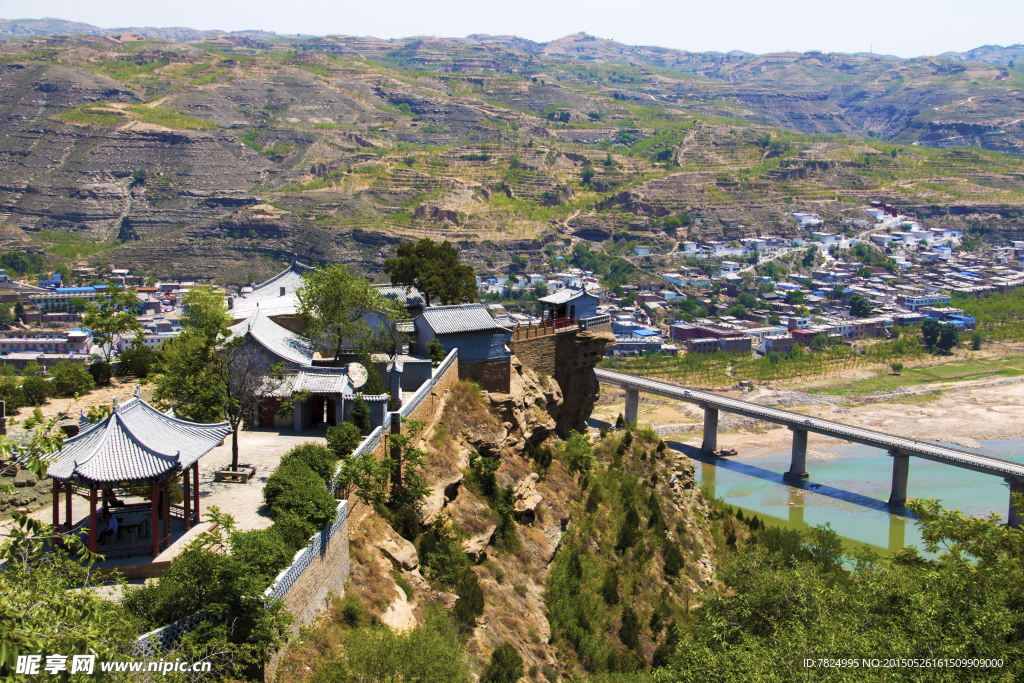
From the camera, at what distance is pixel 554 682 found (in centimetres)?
2011

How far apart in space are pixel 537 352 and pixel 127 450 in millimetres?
21994

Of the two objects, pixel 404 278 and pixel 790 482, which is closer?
pixel 404 278

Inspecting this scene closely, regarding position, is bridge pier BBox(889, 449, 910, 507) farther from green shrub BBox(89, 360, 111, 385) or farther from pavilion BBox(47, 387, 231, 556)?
pavilion BBox(47, 387, 231, 556)

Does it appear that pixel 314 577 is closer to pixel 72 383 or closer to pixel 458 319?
pixel 72 383

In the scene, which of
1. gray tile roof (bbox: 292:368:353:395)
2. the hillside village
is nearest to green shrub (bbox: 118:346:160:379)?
gray tile roof (bbox: 292:368:353:395)

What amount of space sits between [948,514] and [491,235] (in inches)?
4624

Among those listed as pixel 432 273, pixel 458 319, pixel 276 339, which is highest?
pixel 432 273

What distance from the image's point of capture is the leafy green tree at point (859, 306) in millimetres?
111000

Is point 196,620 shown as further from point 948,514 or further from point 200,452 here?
point 948,514

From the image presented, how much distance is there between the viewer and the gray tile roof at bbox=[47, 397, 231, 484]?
1408 cm

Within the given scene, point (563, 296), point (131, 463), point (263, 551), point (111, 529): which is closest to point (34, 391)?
point (111, 529)

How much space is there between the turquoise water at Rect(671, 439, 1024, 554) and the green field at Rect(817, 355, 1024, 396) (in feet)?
56.7

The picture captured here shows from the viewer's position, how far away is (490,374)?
96.6 ft

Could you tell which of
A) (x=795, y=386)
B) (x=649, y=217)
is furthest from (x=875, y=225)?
(x=795, y=386)
